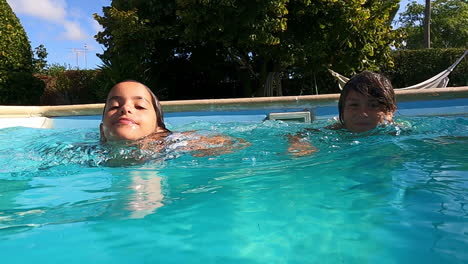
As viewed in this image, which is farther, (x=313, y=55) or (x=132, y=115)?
(x=313, y=55)

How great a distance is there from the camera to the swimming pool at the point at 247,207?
3.85 ft

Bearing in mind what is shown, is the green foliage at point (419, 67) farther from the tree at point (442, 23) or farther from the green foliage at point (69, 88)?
the tree at point (442, 23)

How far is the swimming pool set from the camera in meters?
1.17

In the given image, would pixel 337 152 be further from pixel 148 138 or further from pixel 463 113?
pixel 463 113

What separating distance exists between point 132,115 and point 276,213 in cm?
171

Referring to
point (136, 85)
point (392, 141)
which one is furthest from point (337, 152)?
point (136, 85)

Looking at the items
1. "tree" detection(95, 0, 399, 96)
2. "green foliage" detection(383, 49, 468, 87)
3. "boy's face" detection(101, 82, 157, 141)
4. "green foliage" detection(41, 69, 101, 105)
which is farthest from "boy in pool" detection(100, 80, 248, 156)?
"green foliage" detection(383, 49, 468, 87)

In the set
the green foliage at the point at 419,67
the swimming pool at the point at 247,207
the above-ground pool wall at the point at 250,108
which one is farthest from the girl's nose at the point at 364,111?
the green foliage at the point at 419,67

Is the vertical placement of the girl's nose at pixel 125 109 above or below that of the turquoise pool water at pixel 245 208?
above

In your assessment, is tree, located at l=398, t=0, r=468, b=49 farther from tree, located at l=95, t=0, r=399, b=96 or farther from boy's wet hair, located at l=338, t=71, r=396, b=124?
boy's wet hair, located at l=338, t=71, r=396, b=124

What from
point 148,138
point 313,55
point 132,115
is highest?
point 313,55

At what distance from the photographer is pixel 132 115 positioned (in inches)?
112

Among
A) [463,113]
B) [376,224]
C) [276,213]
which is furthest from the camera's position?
[463,113]

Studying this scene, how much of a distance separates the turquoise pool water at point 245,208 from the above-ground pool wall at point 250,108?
2.80 metres
